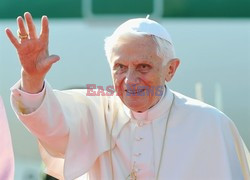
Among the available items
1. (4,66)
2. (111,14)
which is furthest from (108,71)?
(4,66)

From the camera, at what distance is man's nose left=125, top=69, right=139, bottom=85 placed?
350 cm

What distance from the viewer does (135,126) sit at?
12.4ft

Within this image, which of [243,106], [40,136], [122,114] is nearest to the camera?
[40,136]

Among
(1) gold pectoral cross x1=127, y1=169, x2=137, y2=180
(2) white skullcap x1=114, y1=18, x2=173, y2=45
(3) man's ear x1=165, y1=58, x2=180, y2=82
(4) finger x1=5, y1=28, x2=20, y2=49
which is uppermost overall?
(4) finger x1=5, y1=28, x2=20, y2=49

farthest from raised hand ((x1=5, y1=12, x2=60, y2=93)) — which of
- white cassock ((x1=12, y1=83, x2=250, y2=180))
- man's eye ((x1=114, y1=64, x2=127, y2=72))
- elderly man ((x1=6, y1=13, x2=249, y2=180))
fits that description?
man's eye ((x1=114, y1=64, x2=127, y2=72))

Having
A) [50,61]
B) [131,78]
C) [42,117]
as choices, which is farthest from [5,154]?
[131,78]

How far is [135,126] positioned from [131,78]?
0.38 metres

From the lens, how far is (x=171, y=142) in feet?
12.1

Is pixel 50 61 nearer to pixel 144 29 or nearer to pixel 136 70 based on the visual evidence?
pixel 136 70

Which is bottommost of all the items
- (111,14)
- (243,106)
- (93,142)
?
(243,106)

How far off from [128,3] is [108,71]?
22.2 inches

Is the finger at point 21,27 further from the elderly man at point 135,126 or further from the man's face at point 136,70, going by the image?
the man's face at point 136,70

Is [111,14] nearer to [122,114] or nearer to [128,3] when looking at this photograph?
[128,3]

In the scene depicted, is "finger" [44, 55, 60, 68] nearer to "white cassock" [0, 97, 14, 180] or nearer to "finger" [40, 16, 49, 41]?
"finger" [40, 16, 49, 41]
